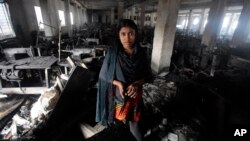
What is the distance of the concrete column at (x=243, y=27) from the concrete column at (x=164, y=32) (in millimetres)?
6370

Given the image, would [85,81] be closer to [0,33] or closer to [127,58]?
[127,58]

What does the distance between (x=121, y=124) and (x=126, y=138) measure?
34cm

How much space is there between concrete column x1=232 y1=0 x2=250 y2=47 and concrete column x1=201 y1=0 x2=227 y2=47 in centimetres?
143

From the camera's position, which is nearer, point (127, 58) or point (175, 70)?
point (127, 58)

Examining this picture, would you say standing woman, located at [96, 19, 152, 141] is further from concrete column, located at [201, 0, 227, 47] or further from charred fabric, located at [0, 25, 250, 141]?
concrete column, located at [201, 0, 227, 47]

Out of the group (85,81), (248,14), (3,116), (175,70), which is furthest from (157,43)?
(248,14)

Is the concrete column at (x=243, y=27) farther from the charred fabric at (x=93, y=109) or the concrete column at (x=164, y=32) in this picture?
the charred fabric at (x=93, y=109)

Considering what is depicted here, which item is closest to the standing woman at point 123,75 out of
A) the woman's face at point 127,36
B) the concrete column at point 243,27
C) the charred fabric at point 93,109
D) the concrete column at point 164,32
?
the woman's face at point 127,36

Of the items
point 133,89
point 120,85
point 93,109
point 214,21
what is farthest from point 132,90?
point 214,21

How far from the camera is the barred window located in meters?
6.11

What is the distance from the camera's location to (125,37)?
1.75 metres

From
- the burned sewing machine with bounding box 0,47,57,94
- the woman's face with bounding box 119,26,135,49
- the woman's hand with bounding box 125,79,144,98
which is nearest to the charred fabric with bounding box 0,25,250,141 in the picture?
the burned sewing machine with bounding box 0,47,57,94

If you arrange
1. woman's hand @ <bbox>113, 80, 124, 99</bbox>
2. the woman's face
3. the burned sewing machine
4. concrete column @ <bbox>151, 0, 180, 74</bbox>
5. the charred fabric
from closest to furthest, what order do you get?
the woman's face < woman's hand @ <bbox>113, 80, 124, 99</bbox> < the charred fabric < the burned sewing machine < concrete column @ <bbox>151, 0, 180, 74</bbox>

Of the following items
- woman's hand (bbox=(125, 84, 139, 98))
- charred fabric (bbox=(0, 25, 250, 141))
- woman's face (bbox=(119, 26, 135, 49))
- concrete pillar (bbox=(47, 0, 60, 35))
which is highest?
concrete pillar (bbox=(47, 0, 60, 35))
